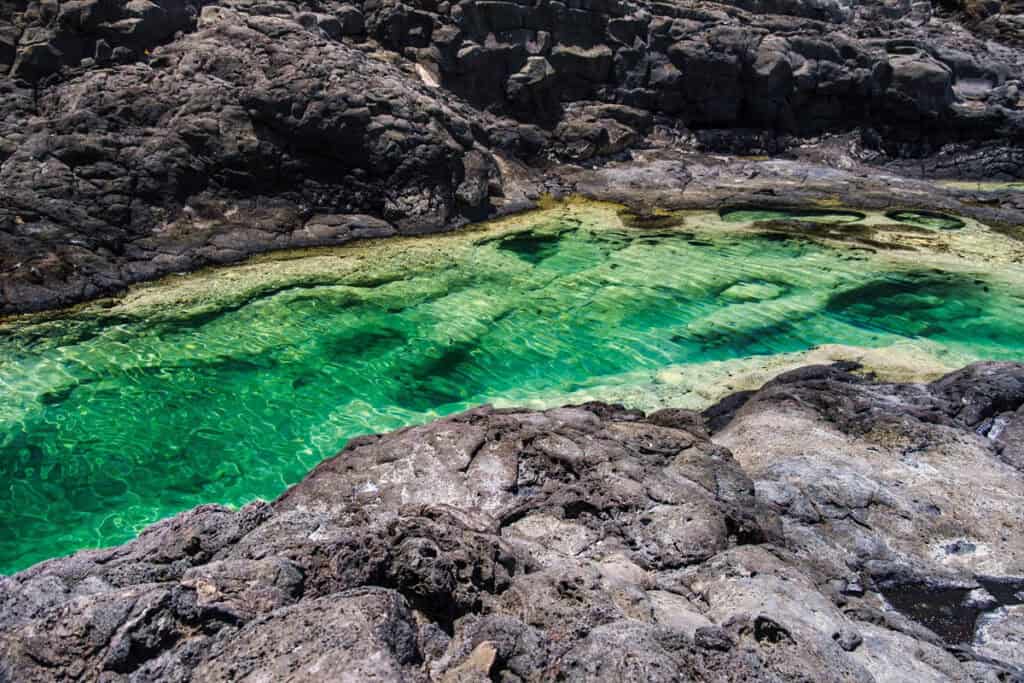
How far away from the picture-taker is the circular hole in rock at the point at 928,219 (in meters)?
17.1

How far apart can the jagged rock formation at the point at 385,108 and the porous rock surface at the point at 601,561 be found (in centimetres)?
931

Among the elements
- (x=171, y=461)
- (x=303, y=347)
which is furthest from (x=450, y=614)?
(x=303, y=347)

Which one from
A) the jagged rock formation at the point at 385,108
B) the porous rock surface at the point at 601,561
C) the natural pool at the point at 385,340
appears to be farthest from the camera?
the jagged rock formation at the point at 385,108

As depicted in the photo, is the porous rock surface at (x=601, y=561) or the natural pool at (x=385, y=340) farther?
the natural pool at (x=385, y=340)

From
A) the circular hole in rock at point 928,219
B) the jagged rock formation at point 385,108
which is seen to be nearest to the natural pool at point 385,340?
the circular hole in rock at point 928,219

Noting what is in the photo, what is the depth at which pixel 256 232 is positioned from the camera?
14.5 meters

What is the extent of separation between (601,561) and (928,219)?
16105 millimetres

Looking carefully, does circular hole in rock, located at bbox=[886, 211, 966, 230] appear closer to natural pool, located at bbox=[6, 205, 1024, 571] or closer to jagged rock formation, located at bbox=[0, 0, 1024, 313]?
natural pool, located at bbox=[6, 205, 1024, 571]

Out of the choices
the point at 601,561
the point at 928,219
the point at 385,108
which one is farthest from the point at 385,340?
the point at 928,219

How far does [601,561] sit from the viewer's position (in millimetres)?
4902

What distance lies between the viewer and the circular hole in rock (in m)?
17.1

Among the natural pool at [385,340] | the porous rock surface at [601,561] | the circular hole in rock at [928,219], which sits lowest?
the natural pool at [385,340]

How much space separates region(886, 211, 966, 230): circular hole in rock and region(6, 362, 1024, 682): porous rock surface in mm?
10417

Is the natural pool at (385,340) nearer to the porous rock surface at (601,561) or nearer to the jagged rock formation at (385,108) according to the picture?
the jagged rock formation at (385,108)
